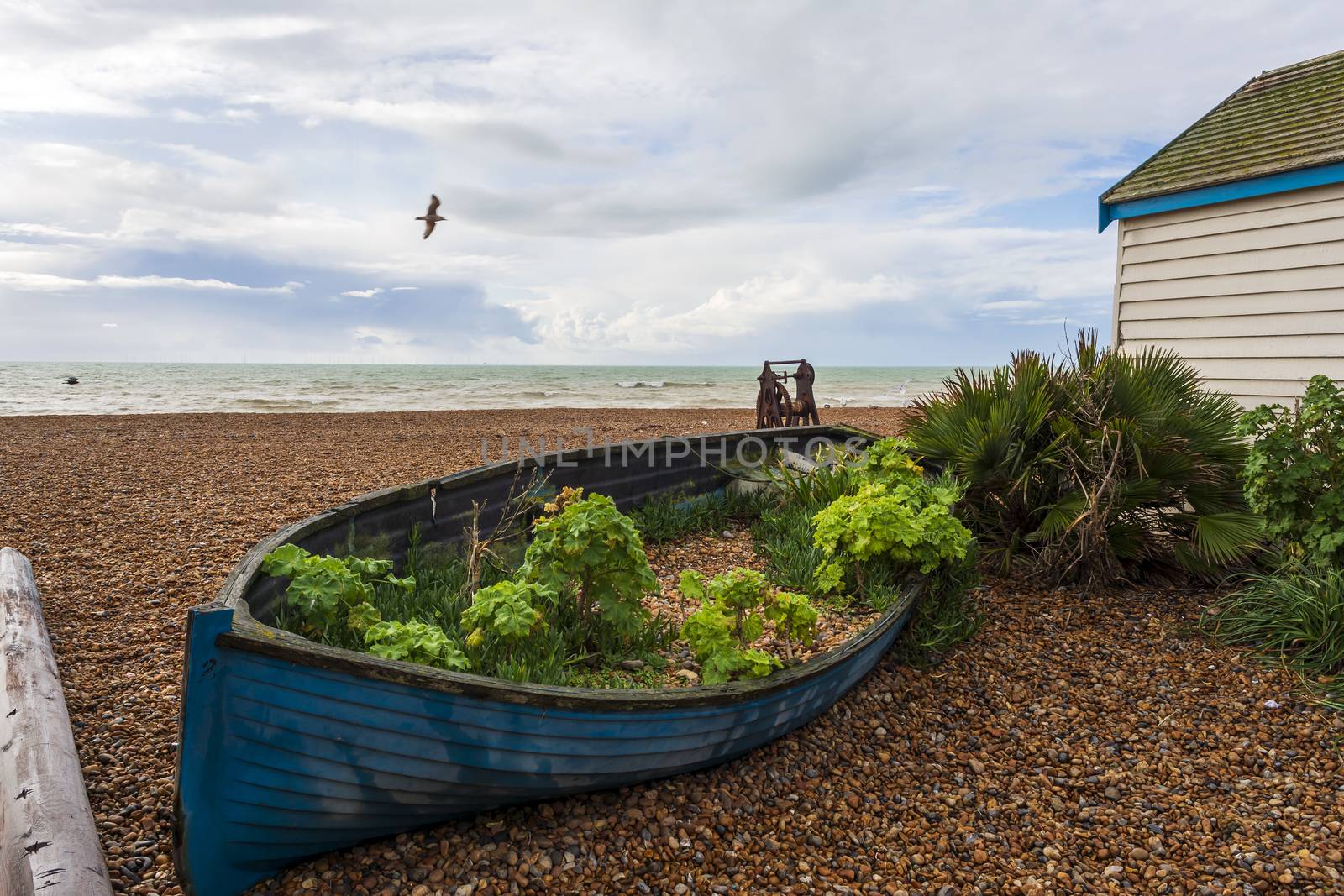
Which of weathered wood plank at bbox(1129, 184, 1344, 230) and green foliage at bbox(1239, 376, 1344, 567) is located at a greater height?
weathered wood plank at bbox(1129, 184, 1344, 230)

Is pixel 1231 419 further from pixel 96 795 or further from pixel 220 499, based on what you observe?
pixel 220 499

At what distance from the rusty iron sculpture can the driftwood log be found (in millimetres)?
6908

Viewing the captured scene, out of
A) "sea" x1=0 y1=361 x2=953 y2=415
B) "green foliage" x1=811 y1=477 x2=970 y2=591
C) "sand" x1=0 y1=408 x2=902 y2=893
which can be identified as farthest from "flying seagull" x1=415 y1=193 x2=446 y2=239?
"sea" x1=0 y1=361 x2=953 y2=415

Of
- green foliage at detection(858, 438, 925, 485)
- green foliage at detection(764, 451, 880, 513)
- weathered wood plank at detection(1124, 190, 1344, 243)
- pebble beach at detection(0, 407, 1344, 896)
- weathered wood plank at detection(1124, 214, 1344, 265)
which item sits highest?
weathered wood plank at detection(1124, 190, 1344, 243)

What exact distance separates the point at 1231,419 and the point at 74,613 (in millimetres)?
7901

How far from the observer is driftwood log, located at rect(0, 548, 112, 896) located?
2.36 m

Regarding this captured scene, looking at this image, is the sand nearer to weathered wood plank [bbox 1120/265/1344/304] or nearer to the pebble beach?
the pebble beach

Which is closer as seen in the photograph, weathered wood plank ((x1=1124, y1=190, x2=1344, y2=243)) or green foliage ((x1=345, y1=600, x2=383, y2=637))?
green foliage ((x1=345, y1=600, x2=383, y2=637))

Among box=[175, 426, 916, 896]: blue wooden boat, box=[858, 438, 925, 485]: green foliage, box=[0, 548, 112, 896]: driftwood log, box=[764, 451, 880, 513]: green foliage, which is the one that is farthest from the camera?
box=[764, 451, 880, 513]: green foliage

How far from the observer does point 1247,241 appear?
268 inches

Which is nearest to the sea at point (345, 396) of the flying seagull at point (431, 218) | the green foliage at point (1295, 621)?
the flying seagull at point (431, 218)

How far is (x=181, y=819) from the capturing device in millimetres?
2289

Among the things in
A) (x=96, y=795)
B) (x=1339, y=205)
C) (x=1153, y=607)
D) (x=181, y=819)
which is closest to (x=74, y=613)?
A: (x=96, y=795)

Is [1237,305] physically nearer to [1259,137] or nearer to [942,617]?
[1259,137]
